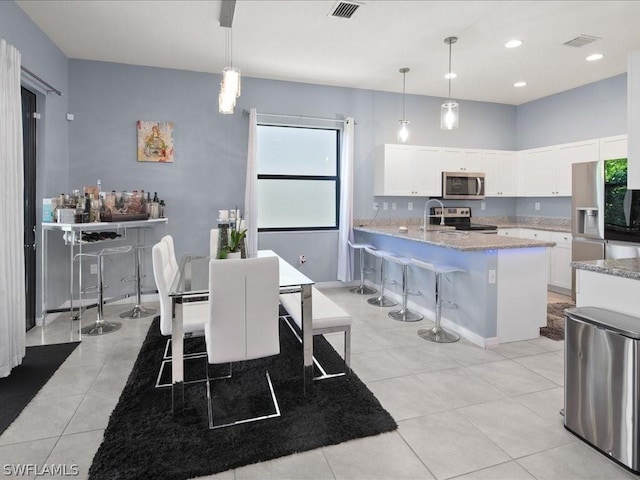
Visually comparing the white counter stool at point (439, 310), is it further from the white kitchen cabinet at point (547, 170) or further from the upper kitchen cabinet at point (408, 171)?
the white kitchen cabinet at point (547, 170)

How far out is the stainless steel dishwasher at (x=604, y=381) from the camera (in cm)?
180

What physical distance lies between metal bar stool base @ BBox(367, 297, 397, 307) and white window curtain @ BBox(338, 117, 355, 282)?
754 mm

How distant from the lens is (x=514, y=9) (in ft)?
11.1

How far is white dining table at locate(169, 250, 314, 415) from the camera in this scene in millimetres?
2250

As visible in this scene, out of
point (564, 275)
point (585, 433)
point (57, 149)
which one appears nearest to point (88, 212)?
point (57, 149)

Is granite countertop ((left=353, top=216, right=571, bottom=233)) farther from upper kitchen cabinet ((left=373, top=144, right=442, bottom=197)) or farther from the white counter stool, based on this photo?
the white counter stool

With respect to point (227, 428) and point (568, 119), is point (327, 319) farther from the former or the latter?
point (568, 119)

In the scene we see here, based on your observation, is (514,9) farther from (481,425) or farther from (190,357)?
(190,357)

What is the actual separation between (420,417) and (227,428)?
3.78 feet


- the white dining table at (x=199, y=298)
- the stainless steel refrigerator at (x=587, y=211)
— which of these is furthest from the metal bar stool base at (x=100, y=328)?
the stainless steel refrigerator at (x=587, y=211)

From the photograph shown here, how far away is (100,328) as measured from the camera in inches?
150

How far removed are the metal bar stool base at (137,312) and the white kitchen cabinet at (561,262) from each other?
541 centimetres

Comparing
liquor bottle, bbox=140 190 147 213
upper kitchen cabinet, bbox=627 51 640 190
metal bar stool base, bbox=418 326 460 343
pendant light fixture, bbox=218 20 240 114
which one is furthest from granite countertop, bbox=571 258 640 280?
liquor bottle, bbox=140 190 147 213

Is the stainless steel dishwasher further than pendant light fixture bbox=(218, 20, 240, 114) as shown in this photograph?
No
